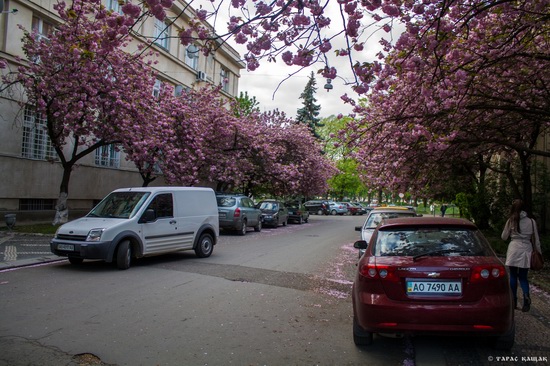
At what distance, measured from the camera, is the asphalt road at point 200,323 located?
4.21m

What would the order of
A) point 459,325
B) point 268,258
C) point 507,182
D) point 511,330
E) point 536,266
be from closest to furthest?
point 459,325
point 511,330
point 536,266
point 268,258
point 507,182

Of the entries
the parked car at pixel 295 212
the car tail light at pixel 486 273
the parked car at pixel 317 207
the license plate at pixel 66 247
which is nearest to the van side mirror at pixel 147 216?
the license plate at pixel 66 247

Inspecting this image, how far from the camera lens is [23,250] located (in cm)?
1093

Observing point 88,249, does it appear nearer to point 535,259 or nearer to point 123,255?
point 123,255

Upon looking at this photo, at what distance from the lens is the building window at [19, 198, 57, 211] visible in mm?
17500

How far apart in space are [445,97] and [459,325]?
22.3ft

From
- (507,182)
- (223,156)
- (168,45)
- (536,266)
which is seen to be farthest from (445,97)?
(168,45)

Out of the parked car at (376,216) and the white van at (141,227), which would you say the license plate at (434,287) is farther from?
the white van at (141,227)

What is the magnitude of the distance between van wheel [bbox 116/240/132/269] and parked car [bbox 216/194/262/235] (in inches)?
368

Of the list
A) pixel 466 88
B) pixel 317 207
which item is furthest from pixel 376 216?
pixel 317 207

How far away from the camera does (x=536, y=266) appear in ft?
19.9

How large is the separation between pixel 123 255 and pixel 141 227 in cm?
78

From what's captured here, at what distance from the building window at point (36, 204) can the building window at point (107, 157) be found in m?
3.70

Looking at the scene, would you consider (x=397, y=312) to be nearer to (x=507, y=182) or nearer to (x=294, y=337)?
(x=294, y=337)
